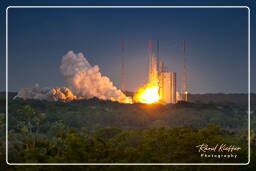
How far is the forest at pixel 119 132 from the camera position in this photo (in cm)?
856

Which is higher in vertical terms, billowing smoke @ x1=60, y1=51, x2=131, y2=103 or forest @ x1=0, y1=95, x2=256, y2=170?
billowing smoke @ x1=60, y1=51, x2=131, y2=103

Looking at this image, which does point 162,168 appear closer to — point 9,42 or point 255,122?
point 255,122

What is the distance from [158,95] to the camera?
889 centimetres

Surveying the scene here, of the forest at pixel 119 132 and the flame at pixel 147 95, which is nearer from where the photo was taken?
the forest at pixel 119 132

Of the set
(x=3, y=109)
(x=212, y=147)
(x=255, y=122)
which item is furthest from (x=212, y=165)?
(x=3, y=109)

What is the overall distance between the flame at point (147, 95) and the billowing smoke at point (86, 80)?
0.22 metres

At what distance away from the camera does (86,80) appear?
936 cm

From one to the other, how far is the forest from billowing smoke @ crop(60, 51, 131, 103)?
0.17 metres

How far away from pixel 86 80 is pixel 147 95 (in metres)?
1.22

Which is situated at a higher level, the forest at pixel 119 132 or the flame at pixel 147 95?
the flame at pixel 147 95

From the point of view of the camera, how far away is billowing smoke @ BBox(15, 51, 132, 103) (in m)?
8.65

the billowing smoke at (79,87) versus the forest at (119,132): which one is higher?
the billowing smoke at (79,87)

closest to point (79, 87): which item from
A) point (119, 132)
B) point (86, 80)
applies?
point (86, 80)

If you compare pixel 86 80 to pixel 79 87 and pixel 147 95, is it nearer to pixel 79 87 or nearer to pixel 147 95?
pixel 79 87
